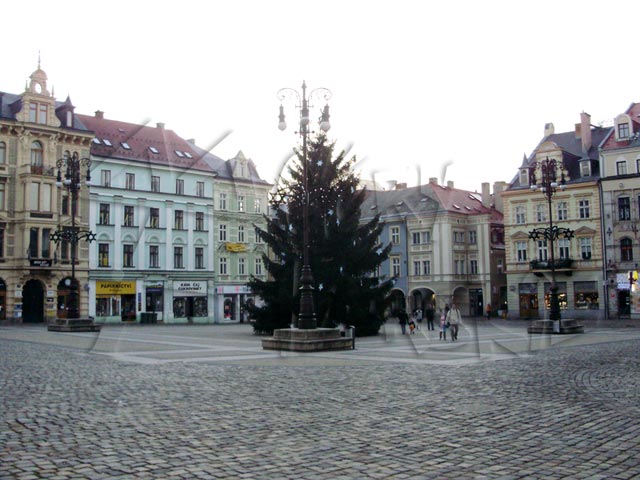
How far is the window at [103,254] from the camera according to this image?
55.1 m

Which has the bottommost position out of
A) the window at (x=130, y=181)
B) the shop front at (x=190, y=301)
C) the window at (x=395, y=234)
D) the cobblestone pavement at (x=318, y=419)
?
the cobblestone pavement at (x=318, y=419)

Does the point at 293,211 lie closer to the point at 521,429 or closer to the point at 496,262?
the point at 521,429

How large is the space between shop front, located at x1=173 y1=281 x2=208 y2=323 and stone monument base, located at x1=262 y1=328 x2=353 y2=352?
37.5 m

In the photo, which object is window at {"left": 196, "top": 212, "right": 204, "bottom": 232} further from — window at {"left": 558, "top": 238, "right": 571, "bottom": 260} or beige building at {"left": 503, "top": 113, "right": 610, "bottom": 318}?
window at {"left": 558, "top": 238, "right": 571, "bottom": 260}

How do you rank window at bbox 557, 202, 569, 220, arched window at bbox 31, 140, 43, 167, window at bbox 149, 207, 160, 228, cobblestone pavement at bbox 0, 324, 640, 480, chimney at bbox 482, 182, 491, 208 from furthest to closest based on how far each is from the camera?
chimney at bbox 482, 182, 491, 208
window at bbox 557, 202, 569, 220
window at bbox 149, 207, 160, 228
arched window at bbox 31, 140, 43, 167
cobblestone pavement at bbox 0, 324, 640, 480

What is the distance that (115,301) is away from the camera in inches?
2196

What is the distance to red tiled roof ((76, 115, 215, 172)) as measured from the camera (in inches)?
2288

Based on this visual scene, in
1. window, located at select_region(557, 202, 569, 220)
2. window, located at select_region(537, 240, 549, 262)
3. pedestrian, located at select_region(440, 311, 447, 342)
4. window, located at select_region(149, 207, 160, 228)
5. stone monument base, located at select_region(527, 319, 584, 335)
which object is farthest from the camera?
window, located at select_region(537, 240, 549, 262)

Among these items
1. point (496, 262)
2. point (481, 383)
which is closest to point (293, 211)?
point (481, 383)

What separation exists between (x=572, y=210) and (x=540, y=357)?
41.5 metres

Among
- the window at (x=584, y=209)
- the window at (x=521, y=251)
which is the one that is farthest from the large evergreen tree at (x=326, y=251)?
the window at (x=521, y=251)

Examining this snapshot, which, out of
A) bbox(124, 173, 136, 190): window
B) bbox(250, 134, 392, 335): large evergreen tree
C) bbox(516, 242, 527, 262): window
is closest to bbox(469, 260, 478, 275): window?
bbox(516, 242, 527, 262): window

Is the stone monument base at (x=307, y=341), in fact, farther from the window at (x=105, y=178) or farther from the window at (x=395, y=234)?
the window at (x=395, y=234)

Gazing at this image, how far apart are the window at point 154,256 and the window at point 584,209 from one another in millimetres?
35303
